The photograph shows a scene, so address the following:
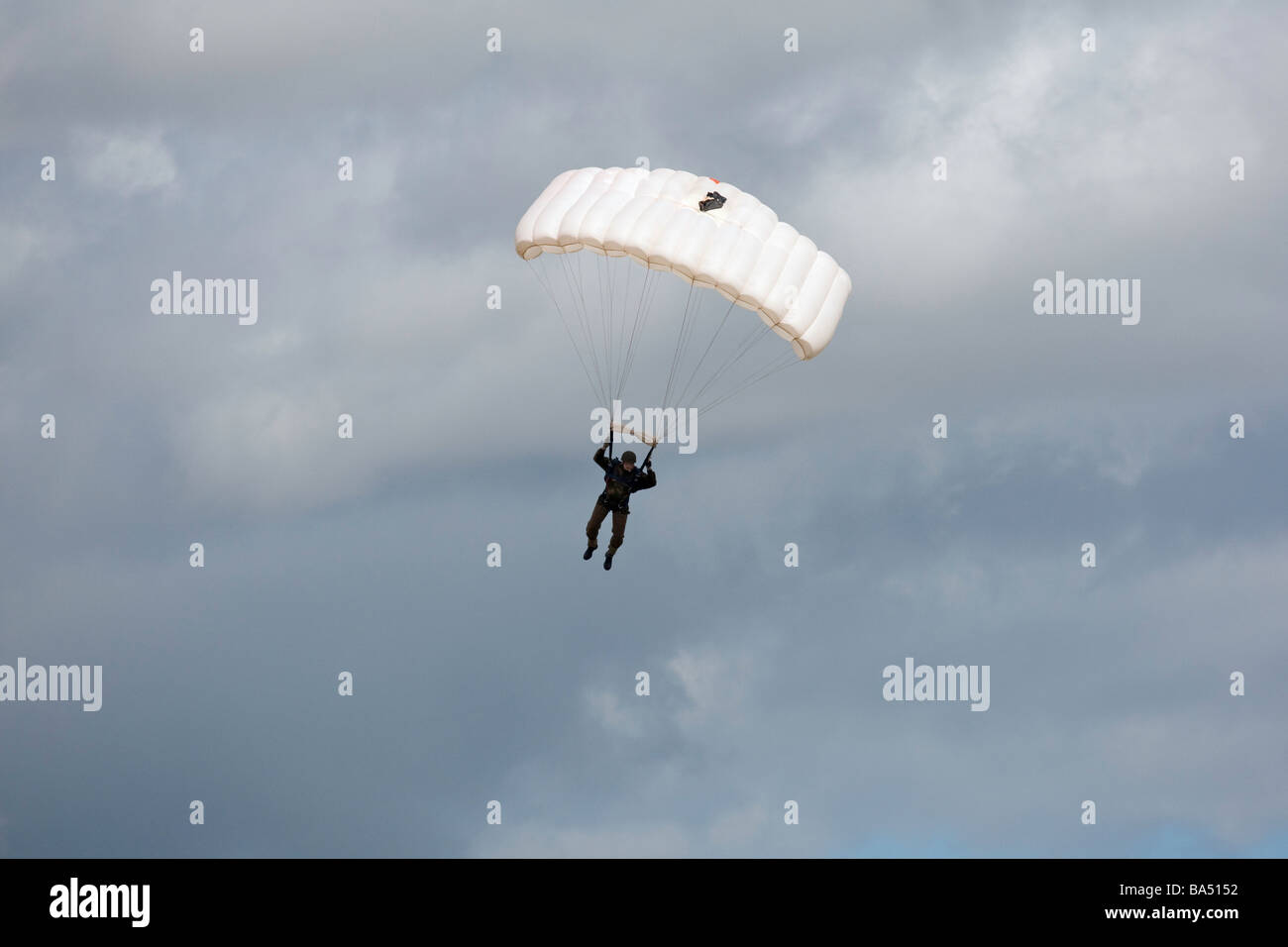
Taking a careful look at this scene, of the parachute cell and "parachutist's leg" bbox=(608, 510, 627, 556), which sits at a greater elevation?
the parachute cell

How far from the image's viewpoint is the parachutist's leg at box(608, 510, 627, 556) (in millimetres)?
45906

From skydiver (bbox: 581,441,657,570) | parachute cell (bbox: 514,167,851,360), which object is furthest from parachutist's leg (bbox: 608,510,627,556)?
parachute cell (bbox: 514,167,851,360)

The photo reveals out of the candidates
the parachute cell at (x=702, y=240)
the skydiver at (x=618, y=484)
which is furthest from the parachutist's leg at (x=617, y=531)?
the parachute cell at (x=702, y=240)

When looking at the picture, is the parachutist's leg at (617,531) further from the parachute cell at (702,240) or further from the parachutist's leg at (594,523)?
the parachute cell at (702,240)

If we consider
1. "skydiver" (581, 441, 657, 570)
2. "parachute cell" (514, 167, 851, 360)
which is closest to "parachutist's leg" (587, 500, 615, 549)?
"skydiver" (581, 441, 657, 570)

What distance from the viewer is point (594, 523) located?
4594cm

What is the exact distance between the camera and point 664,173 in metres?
47.7

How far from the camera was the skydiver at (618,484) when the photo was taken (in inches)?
1791

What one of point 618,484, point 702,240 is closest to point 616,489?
point 618,484

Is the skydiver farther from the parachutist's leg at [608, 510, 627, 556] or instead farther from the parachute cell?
the parachute cell

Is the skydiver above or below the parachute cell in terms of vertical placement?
below

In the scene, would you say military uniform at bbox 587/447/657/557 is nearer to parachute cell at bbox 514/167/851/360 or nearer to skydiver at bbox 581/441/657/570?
skydiver at bbox 581/441/657/570
